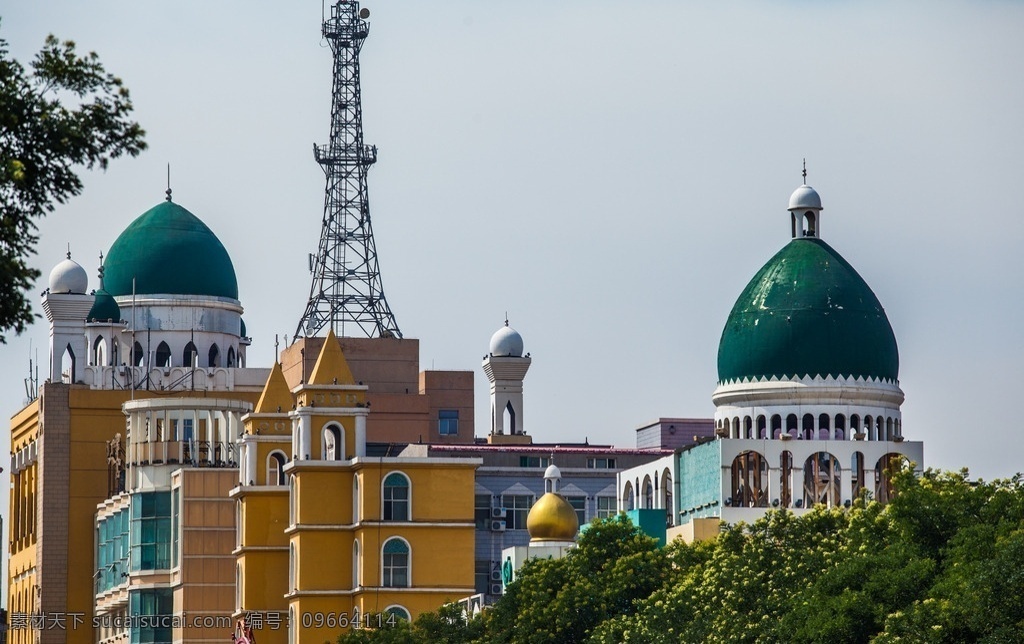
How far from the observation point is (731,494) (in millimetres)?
81125

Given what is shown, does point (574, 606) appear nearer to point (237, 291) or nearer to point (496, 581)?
point (496, 581)

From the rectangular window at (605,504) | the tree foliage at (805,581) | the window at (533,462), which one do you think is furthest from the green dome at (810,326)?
the window at (533,462)

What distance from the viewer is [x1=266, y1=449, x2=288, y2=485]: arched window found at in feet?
323

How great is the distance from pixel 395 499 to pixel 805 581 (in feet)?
102

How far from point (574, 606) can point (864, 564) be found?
16148 mm

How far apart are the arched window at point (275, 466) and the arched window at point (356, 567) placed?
27.5ft

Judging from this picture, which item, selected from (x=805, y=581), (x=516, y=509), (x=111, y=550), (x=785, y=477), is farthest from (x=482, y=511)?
(x=805, y=581)

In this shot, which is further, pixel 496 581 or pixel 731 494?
pixel 496 581

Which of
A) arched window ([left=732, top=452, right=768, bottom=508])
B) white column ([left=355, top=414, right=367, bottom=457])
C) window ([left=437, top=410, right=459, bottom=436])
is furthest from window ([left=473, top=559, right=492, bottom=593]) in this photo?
arched window ([left=732, top=452, right=768, bottom=508])

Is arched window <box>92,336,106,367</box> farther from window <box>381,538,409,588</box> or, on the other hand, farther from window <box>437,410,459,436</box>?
window <box>381,538,409,588</box>

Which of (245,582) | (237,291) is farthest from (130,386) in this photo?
(245,582)

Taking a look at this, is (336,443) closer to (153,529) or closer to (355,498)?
(355,498)

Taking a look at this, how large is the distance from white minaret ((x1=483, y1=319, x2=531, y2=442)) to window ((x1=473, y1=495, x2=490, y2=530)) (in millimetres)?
9168

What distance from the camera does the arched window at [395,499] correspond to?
90.5 metres
